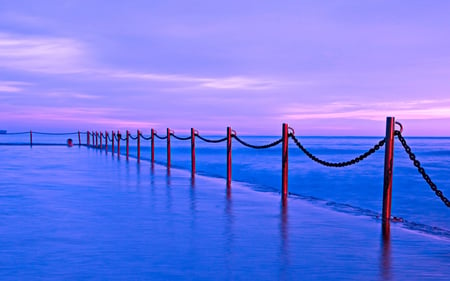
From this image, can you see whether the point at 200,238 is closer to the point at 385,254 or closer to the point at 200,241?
the point at 200,241

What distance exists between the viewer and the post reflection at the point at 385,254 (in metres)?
3.04

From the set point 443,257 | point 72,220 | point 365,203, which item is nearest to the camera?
point 443,257

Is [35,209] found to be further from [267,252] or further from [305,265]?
[305,265]

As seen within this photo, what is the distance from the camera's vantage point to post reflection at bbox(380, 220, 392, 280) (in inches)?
120

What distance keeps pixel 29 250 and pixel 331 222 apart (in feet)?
10.3

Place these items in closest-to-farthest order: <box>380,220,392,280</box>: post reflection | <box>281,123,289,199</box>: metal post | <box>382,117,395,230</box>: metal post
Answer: <box>380,220,392,280</box>: post reflection
<box>382,117,395,230</box>: metal post
<box>281,123,289,199</box>: metal post

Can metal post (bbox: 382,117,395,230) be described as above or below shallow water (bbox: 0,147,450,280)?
above

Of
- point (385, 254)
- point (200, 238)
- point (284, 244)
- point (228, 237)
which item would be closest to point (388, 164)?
point (385, 254)

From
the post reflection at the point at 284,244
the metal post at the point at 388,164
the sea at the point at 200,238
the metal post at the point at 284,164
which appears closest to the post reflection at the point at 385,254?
the sea at the point at 200,238

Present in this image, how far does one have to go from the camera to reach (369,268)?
3.17 meters

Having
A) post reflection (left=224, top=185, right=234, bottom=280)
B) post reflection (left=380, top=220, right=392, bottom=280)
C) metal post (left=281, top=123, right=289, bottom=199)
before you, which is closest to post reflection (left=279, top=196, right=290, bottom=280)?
post reflection (left=224, top=185, right=234, bottom=280)

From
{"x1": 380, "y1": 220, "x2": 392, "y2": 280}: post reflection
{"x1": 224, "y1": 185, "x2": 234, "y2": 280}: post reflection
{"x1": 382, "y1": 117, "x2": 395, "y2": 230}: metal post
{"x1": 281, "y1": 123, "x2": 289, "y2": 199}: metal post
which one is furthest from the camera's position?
{"x1": 281, "y1": 123, "x2": 289, "y2": 199}: metal post

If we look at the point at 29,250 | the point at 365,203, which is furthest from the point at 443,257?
the point at 365,203

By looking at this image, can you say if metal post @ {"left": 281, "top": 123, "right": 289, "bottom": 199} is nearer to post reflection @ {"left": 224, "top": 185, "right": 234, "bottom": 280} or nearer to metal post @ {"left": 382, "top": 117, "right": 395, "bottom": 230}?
post reflection @ {"left": 224, "top": 185, "right": 234, "bottom": 280}
